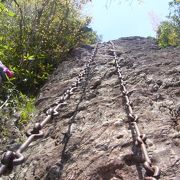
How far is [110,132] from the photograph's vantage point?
3.90 m

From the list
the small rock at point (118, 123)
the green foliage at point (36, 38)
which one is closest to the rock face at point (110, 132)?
the small rock at point (118, 123)

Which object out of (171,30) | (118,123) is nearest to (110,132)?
(118,123)

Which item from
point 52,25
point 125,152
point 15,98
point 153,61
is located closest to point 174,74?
point 153,61

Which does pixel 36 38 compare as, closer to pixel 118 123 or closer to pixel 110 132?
pixel 118 123

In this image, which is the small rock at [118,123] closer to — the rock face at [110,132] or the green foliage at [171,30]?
the rock face at [110,132]

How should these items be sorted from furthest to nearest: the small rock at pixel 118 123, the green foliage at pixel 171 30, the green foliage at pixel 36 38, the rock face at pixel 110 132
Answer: the green foliage at pixel 171 30 → the green foliage at pixel 36 38 → the small rock at pixel 118 123 → the rock face at pixel 110 132

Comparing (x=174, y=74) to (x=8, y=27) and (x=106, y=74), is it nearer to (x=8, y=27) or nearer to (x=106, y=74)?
(x=106, y=74)

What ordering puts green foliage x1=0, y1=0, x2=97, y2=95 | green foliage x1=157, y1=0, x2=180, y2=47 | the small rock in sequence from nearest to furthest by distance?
the small rock < green foliage x1=0, y1=0, x2=97, y2=95 < green foliage x1=157, y1=0, x2=180, y2=47

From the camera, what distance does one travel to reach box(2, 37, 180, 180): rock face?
3145 millimetres

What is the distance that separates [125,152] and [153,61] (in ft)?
14.4

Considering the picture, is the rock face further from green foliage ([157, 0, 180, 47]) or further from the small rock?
green foliage ([157, 0, 180, 47])

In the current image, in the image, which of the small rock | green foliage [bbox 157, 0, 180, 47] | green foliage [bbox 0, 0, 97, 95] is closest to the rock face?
the small rock

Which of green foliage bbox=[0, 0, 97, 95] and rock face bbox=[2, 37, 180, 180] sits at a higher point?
A: green foliage bbox=[0, 0, 97, 95]

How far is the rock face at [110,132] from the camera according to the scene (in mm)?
3145
